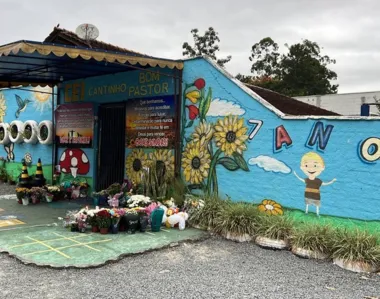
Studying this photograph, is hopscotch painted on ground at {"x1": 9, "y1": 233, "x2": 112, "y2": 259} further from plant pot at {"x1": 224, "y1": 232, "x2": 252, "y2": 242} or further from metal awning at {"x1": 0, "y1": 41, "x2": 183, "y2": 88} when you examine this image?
metal awning at {"x1": 0, "y1": 41, "x2": 183, "y2": 88}

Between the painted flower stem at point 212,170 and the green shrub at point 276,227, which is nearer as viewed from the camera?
the green shrub at point 276,227

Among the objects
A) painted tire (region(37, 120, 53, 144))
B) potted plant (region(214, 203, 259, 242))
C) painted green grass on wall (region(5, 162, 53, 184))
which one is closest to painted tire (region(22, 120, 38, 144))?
painted tire (region(37, 120, 53, 144))

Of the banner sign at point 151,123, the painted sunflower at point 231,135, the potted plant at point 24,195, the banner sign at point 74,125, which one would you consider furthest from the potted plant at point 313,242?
the banner sign at point 74,125

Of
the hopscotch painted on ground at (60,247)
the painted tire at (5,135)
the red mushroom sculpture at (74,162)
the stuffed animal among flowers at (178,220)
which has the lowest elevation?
the hopscotch painted on ground at (60,247)

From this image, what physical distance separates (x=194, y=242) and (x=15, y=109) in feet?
33.5

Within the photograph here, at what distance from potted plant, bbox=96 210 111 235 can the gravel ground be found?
1249 mm

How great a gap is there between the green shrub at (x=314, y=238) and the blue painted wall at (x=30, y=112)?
8.61 meters

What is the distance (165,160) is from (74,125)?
12.3ft

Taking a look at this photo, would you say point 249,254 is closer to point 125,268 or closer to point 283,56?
point 125,268

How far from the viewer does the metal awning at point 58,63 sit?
6148mm

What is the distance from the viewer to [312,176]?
249 inches

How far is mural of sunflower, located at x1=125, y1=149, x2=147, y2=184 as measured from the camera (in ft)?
30.0

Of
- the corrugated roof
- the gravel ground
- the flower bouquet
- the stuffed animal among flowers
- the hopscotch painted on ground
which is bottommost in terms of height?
the gravel ground

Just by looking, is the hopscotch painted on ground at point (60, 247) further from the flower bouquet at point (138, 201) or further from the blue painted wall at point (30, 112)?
the blue painted wall at point (30, 112)
